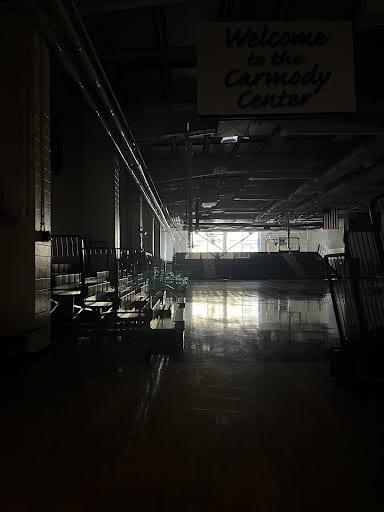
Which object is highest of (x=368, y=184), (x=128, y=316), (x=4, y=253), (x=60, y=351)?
(x=368, y=184)

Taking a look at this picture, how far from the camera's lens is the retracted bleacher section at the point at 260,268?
79.7ft

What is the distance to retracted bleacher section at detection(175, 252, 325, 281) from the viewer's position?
24297mm

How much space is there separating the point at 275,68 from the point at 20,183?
3.00 metres

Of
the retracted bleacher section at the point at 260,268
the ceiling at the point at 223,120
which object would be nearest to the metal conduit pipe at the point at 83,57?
the ceiling at the point at 223,120

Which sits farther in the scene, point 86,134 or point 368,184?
point 368,184

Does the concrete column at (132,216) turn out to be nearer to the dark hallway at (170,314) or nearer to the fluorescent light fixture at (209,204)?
the dark hallway at (170,314)

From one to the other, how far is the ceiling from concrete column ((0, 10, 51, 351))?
33.4 inches

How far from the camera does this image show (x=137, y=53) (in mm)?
6473

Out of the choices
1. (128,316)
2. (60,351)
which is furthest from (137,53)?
(60,351)

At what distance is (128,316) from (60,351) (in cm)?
96

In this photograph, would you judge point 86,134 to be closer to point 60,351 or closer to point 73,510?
point 60,351

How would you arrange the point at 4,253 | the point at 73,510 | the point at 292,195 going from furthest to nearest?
the point at 292,195, the point at 4,253, the point at 73,510

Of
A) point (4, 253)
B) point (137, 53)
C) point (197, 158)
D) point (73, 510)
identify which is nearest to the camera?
point (73, 510)

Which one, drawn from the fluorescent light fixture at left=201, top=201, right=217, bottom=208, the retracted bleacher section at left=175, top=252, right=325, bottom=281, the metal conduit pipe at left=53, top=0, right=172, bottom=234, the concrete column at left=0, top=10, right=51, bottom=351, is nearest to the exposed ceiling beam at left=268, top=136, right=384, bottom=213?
the fluorescent light fixture at left=201, top=201, right=217, bottom=208
